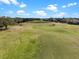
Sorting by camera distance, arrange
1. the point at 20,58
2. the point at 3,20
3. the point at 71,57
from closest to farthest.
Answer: the point at 20,58 < the point at 71,57 < the point at 3,20

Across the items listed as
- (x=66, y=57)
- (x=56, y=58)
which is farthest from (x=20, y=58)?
(x=66, y=57)

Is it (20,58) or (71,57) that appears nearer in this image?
(20,58)

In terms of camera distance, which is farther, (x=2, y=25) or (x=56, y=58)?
(x=2, y=25)

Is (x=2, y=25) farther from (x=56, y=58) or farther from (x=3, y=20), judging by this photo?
(x=56, y=58)

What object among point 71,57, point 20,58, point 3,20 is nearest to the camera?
point 20,58

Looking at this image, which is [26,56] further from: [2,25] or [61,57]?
[2,25]

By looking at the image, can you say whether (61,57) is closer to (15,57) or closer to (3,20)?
(15,57)

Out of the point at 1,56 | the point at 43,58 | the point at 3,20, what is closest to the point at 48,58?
the point at 43,58

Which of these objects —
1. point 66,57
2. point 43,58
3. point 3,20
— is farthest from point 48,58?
point 3,20
